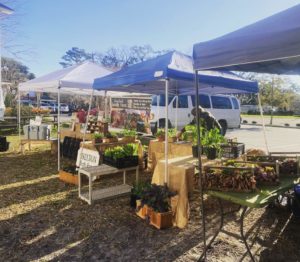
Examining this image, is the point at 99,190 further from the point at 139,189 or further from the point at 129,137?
the point at 129,137

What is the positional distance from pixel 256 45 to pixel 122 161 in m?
2.87

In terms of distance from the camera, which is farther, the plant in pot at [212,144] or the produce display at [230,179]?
the plant in pot at [212,144]

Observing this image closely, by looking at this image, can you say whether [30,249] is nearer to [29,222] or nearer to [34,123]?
[29,222]

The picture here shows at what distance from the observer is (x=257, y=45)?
6.83ft

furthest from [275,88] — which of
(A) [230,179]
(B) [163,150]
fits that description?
(A) [230,179]

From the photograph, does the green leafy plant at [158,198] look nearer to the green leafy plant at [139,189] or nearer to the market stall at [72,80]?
the green leafy plant at [139,189]

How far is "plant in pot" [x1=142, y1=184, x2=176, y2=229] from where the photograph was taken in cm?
333

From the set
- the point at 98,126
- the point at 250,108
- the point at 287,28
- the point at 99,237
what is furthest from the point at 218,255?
the point at 250,108

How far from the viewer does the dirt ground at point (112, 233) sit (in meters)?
2.79

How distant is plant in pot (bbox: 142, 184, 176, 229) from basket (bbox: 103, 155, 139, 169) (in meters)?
0.89

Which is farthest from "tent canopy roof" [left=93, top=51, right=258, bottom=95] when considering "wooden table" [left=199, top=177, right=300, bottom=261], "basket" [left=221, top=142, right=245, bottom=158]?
"wooden table" [left=199, top=177, right=300, bottom=261]

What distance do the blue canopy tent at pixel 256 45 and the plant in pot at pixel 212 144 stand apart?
159cm

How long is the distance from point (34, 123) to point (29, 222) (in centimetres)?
523

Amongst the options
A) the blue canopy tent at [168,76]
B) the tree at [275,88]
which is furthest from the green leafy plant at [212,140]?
the tree at [275,88]
